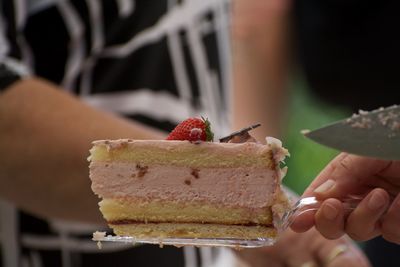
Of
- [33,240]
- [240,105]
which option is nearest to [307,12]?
[240,105]

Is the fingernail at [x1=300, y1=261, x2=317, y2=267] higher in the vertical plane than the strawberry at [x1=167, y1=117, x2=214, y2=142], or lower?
lower

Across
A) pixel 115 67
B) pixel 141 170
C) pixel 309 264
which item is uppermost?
pixel 115 67

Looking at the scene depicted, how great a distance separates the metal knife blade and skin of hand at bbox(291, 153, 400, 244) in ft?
0.17

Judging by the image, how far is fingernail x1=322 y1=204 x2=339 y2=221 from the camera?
0.49m

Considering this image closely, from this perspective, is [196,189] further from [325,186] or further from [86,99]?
[86,99]

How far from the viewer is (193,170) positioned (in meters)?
0.47

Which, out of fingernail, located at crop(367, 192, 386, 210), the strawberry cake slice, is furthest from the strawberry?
fingernail, located at crop(367, 192, 386, 210)

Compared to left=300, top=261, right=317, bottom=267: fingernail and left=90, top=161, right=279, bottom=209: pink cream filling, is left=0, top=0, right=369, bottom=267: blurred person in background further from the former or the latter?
left=90, top=161, right=279, bottom=209: pink cream filling

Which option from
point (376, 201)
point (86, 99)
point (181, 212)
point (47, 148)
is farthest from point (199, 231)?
point (86, 99)

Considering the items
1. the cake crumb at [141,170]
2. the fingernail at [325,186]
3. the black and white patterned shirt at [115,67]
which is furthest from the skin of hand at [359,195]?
the black and white patterned shirt at [115,67]

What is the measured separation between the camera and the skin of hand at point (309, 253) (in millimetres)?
637

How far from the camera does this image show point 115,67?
920mm

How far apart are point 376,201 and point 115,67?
49 cm

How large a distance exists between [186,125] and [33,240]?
47 centimetres
